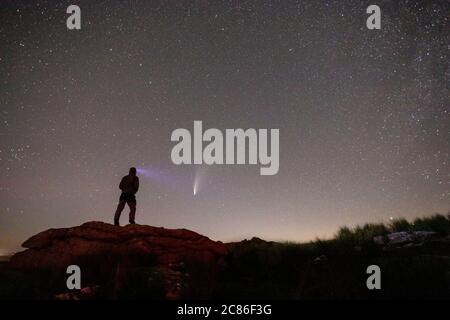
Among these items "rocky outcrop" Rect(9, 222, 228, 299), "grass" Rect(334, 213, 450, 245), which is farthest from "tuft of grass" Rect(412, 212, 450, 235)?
"rocky outcrop" Rect(9, 222, 228, 299)

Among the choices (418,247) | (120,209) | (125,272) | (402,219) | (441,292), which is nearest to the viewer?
(441,292)

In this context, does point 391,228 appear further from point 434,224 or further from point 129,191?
point 129,191

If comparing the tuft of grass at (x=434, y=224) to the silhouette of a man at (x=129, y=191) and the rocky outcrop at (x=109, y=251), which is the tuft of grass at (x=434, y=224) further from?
the silhouette of a man at (x=129, y=191)

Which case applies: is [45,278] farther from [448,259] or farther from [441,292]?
[448,259]

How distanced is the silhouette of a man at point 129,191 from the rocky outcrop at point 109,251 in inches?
28.1

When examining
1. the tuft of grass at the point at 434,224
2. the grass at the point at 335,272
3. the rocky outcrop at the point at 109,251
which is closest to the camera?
the grass at the point at 335,272

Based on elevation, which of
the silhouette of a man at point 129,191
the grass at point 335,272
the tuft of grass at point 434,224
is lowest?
the grass at point 335,272

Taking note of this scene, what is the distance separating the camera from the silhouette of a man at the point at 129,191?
13742mm

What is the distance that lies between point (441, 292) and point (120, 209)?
1021 cm

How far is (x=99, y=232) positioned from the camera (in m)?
12.8

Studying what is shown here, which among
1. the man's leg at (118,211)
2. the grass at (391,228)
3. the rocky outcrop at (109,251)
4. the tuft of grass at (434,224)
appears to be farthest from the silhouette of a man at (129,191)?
the tuft of grass at (434,224)

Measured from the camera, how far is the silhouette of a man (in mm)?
13742
